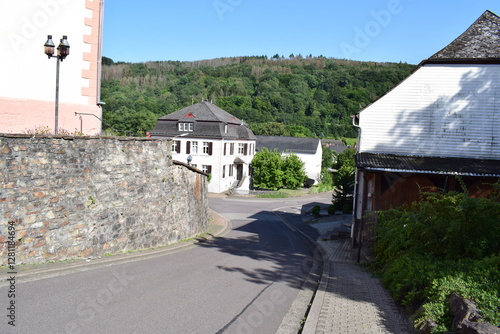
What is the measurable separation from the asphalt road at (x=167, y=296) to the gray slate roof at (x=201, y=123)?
30.6m

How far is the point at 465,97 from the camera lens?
15953 millimetres

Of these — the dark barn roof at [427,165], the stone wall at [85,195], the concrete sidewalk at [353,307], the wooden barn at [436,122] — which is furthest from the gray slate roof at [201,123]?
the concrete sidewalk at [353,307]

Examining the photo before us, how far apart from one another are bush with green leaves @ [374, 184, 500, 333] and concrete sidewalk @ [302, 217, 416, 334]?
0.35 metres

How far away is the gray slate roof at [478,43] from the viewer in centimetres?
1579

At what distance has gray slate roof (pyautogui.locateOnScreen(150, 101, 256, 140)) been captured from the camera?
44250 millimetres

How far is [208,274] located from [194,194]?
688cm

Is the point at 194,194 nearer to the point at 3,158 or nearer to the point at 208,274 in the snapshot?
the point at 208,274

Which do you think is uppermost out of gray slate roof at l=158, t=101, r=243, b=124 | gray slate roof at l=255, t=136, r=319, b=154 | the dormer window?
gray slate roof at l=158, t=101, r=243, b=124

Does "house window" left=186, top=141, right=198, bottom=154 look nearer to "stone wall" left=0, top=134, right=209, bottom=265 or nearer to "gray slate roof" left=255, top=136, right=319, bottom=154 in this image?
"gray slate roof" left=255, top=136, right=319, bottom=154

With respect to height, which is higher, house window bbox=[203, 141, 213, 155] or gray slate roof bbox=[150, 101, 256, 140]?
gray slate roof bbox=[150, 101, 256, 140]

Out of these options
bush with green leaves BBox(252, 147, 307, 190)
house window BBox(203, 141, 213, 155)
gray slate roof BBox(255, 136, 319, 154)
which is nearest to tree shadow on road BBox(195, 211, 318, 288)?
house window BBox(203, 141, 213, 155)

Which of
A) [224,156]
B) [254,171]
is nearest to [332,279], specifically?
[224,156]

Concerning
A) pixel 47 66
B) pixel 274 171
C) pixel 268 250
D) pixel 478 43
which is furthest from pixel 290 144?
pixel 47 66

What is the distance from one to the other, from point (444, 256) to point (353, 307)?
102 inches
